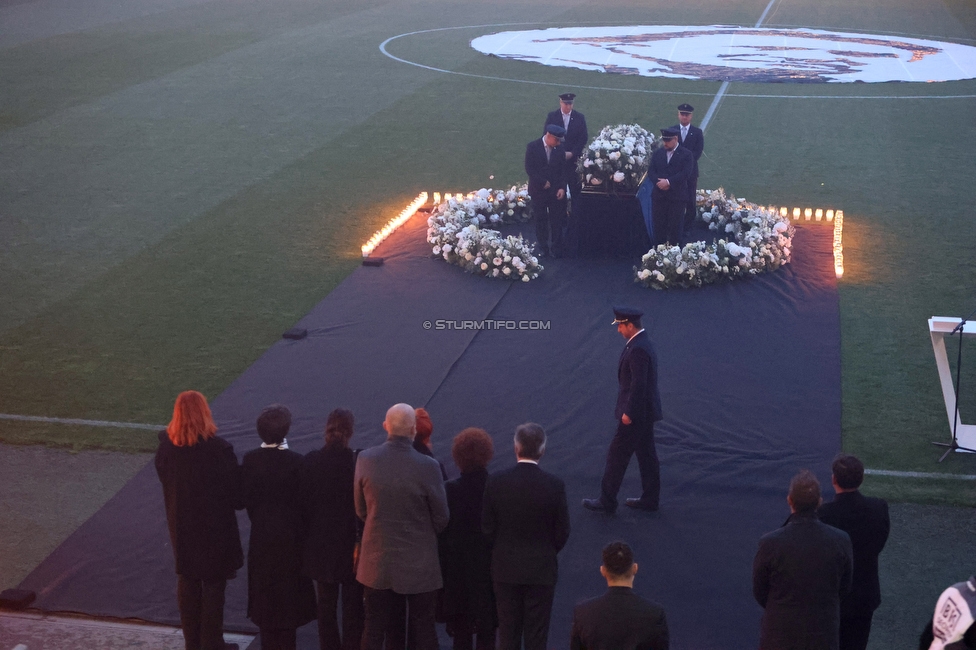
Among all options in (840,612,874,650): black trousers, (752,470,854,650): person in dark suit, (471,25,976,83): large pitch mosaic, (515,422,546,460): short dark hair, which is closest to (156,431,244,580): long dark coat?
(515,422,546,460): short dark hair

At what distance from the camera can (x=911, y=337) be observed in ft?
38.8

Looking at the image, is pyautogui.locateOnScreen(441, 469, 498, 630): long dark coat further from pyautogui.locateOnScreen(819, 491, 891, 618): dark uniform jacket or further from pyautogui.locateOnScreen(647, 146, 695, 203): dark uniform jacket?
pyautogui.locateOnScreen(647, 146, 695, 203): dark uniform jacket

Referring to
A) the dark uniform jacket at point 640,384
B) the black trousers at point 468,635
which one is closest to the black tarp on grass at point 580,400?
the black trousers at point 468,635

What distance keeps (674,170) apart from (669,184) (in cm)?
20

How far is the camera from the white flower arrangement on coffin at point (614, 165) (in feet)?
46.9

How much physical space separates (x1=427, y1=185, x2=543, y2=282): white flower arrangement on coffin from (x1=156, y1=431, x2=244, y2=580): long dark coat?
298 inches

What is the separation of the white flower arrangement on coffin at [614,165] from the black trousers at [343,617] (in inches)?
347

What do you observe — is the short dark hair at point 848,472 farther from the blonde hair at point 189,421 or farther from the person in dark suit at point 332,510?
the blonde hair at point 189,421

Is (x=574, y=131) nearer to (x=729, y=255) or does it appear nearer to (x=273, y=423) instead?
(x=729, y=255)

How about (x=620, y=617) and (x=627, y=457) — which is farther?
(x=627, y=457)

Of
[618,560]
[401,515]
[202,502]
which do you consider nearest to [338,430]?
[401,515]

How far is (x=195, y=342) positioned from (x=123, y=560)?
4337mm

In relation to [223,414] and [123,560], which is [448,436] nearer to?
[223,414]

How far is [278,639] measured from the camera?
652 cm
